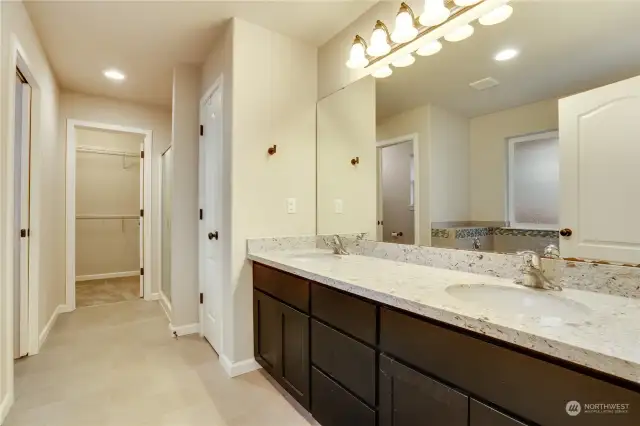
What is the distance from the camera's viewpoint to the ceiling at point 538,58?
3.82ft

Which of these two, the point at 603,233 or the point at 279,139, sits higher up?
the point at 279,139

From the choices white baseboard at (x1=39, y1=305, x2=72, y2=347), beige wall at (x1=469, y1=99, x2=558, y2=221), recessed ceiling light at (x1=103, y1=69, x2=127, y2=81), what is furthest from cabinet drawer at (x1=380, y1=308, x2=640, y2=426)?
recessed ceiling light at (x1=103, y1=69, x2=127, y2=81)

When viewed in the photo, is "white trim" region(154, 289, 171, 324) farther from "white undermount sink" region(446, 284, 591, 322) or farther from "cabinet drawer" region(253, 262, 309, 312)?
"white undermount sink" region(446, 284, 591, 322)

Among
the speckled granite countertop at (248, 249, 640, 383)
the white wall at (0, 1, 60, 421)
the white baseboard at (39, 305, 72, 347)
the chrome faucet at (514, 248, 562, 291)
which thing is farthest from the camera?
the white baseboard at (39, 305, 72, 347)

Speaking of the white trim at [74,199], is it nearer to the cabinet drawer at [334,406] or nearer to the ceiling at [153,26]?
the ceiling at [153,26]

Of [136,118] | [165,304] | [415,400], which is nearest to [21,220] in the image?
[165,304]

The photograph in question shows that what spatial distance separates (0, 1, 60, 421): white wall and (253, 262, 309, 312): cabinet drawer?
1.36 metres

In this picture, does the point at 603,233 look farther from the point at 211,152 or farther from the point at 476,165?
the point at 211,152

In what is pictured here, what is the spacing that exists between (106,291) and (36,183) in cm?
233

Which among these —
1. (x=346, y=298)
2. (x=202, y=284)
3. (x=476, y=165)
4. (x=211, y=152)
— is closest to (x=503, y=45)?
(x=476, y=165)

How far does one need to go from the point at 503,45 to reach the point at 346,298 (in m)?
1.36

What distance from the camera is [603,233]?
116 centimetres

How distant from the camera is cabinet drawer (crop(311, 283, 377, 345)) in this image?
127 centimetres

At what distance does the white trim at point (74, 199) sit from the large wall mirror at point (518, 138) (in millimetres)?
3005
